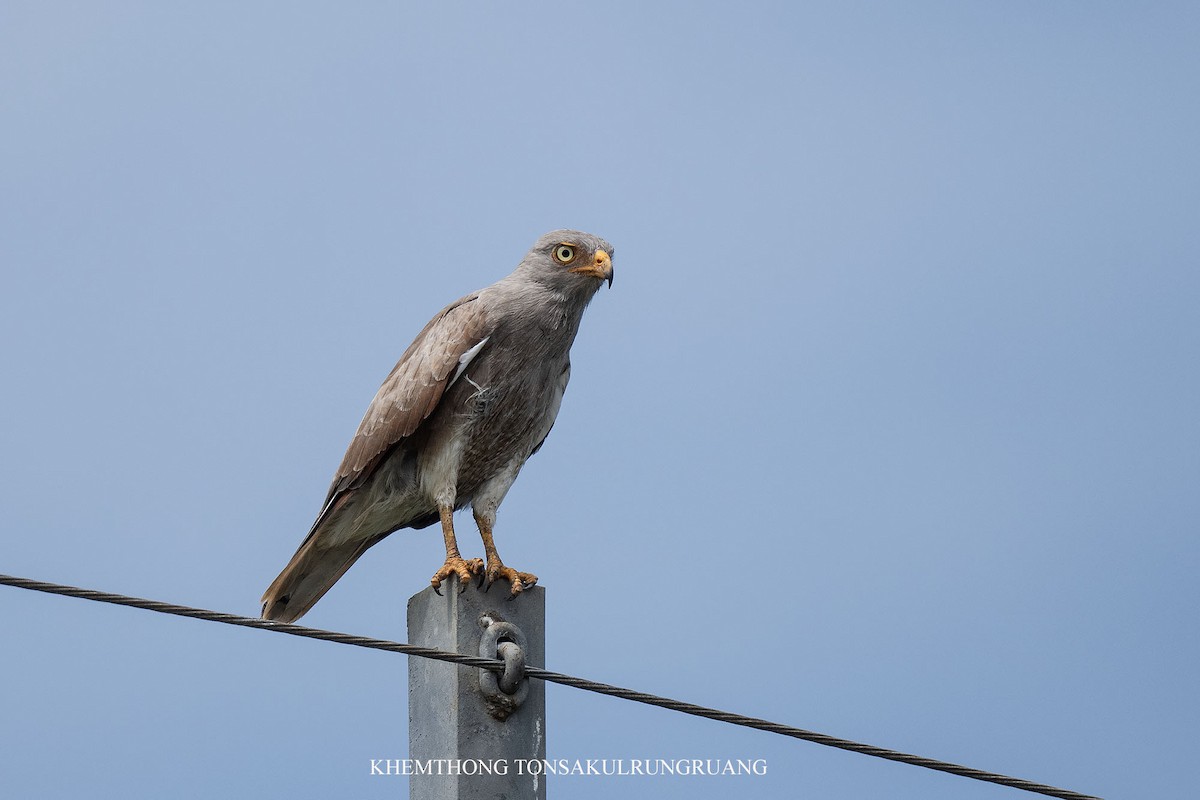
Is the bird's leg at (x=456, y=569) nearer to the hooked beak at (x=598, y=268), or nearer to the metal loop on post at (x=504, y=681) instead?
the metal loop on post at (x=504, y=681)

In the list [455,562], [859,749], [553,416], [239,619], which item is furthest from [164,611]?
[553,416]

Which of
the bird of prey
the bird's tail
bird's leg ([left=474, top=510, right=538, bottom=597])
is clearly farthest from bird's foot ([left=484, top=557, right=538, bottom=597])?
the bird's tail

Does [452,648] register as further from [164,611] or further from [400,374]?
[400,374]

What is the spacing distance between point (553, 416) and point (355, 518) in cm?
105

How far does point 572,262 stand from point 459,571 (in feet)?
6.21

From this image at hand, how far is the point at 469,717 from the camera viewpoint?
521 centimetres

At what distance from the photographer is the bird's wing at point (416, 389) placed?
6.91 metres

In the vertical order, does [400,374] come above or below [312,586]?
above

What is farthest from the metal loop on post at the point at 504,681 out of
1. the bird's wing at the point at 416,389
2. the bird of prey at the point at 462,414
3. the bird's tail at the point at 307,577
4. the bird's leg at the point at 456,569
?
the bird's tail at the point at 307,577

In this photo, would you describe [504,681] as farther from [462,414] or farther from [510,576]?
[462,414]

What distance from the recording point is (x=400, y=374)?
7.15m

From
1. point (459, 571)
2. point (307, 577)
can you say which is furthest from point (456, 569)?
point (307, 577)

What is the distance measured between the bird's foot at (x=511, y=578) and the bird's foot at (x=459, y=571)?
0.16 feet

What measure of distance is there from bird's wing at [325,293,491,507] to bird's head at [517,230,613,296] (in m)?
0.33
